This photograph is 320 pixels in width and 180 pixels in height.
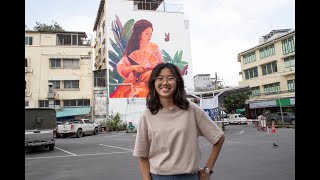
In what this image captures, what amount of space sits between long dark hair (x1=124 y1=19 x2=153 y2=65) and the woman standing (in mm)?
32611

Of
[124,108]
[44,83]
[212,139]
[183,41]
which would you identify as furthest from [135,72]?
[212,139]

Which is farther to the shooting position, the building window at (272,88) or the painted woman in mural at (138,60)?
the building window at (272,88)

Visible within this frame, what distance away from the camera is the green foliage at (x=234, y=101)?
40.2 meters

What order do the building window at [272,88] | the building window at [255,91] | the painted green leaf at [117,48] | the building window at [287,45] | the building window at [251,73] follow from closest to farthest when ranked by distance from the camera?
the building window at [287,45] < the painted green leaf at [117,48] < the building window at [272,88] < the building window at [255,91] < the building window at [251,73]

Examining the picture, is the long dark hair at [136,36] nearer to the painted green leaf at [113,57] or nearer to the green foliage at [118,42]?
the green foliage at [118,42]

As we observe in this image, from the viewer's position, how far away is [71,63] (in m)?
32.3

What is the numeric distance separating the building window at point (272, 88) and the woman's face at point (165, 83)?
122 feet

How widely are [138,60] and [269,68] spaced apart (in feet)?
52.8

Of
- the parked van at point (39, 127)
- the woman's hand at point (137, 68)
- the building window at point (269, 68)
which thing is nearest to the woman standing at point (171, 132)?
the parked van at point (39, 127)

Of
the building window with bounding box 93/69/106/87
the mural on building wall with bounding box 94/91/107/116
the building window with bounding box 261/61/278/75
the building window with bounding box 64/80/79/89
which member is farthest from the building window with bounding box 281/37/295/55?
the building window with bounding box 64/80/79/89

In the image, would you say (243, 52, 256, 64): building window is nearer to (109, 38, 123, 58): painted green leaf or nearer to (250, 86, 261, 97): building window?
(250, 86, 261, 97): building window

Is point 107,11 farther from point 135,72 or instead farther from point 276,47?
point 276,47

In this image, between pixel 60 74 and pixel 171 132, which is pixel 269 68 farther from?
pixel 171 132
